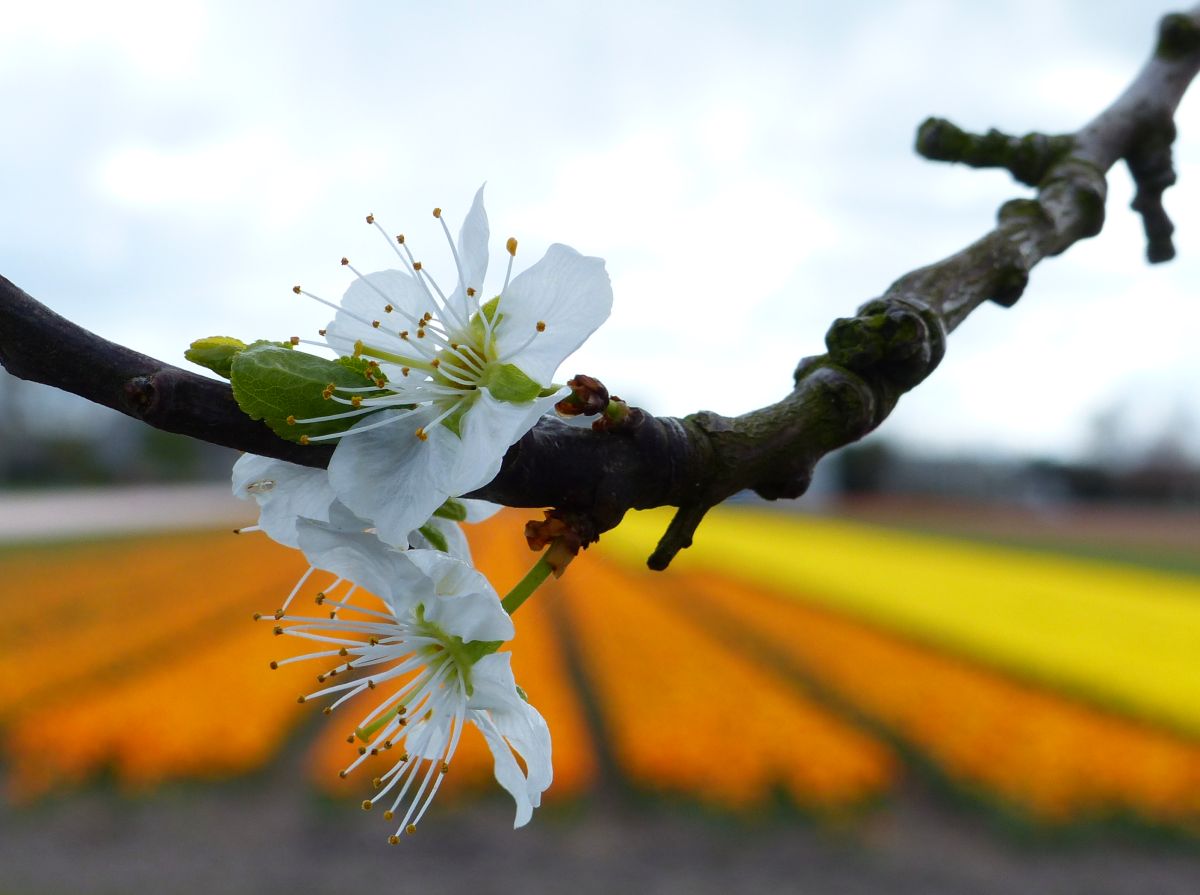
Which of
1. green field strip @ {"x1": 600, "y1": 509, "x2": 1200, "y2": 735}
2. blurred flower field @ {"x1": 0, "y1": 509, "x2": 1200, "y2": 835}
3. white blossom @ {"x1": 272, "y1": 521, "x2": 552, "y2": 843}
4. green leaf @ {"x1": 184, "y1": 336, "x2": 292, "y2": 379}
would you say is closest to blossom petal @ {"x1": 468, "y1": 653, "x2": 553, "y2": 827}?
white blossom @ {"x1": 272, "y1": 521, "x2": 552, "y2": 843}

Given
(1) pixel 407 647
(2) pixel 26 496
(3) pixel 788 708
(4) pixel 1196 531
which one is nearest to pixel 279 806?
(3) pixel 788 708

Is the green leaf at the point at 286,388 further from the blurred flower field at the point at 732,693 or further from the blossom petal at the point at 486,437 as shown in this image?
the blurred flower field at the point at 732,693

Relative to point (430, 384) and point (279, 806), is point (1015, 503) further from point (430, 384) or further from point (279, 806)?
point (430, 384)

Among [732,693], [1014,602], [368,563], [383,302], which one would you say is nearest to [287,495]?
[368,563]

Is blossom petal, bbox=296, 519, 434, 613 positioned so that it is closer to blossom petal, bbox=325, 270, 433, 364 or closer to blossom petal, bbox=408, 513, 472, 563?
blossom petal, bbox=408, 513, 472, 563

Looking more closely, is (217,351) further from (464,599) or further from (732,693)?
(732,693)
